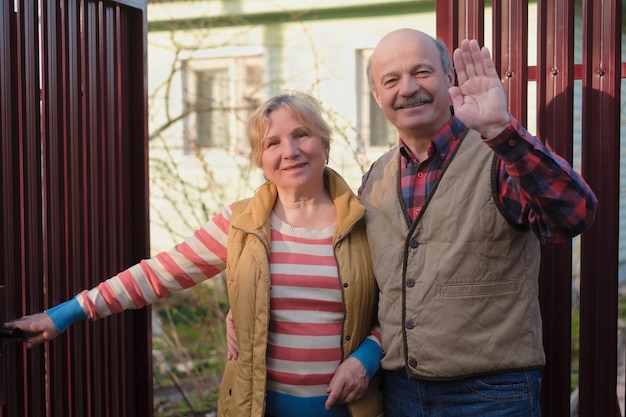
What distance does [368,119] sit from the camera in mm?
8133

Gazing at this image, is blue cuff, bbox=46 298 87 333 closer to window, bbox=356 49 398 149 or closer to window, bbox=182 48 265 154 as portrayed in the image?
window, bbox=356 49 398 149

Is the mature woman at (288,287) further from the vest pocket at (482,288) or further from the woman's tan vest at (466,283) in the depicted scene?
the vest pocket at (482,288)

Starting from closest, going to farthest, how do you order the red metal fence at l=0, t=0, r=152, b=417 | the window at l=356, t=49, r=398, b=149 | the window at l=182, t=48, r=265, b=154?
1. the red metal fence at l=0, t=0, r=152, b=417
2. the window at l=356, t=49, r=398, b=149
3. the window at l=182, t=48, r=265, b=154

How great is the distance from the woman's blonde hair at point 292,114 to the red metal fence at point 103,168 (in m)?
0.63

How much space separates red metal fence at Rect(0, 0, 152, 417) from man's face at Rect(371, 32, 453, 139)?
3.65ft

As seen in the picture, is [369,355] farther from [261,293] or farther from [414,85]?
[414,85]

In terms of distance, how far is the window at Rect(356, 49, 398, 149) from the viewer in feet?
26.5

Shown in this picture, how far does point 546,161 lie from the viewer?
1.89m

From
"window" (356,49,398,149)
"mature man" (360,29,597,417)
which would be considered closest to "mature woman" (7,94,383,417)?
"mature man" (360,29,597,417)

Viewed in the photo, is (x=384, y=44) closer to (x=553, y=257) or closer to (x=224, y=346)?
(x=553, y=257)

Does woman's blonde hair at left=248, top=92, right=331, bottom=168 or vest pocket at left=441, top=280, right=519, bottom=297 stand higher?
woman's blonde hair at left=248, top=92, right=331, bottom=168

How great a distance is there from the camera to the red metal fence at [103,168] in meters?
2.51

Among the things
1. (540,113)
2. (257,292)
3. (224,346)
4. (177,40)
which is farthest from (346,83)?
(257,292)

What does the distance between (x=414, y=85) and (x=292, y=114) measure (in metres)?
0.42
